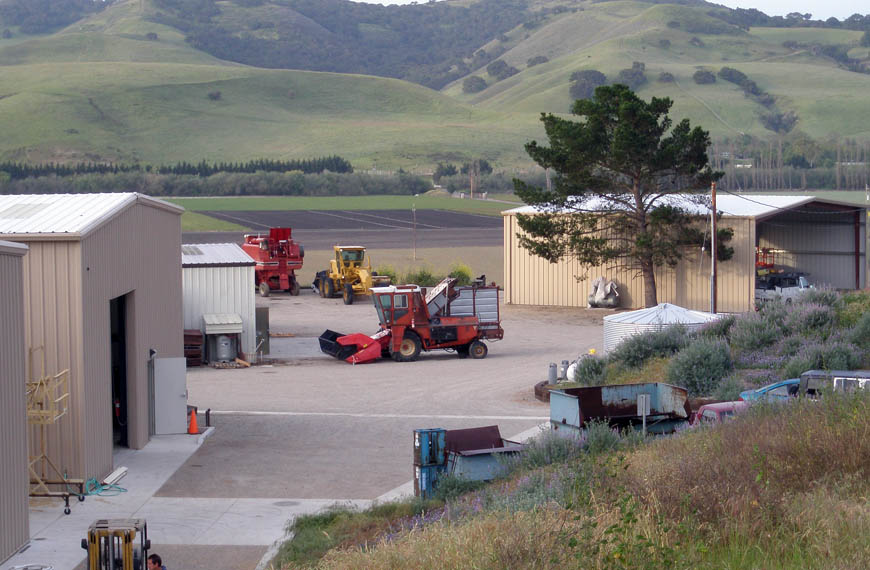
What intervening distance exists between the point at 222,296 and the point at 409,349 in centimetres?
533

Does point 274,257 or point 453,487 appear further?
point 274,257

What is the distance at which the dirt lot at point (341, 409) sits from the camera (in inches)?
608

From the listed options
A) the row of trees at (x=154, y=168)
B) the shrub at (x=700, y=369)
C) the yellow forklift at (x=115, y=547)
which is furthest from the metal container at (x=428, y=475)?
the row of trees at (x=154, y=168)

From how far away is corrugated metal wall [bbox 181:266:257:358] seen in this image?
27.3 m

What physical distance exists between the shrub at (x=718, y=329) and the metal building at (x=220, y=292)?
11.9 meters

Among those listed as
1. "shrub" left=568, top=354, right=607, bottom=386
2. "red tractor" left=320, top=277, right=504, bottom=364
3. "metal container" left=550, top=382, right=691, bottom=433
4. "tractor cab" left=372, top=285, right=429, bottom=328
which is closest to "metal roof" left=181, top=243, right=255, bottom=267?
"red tractor" left=320, top=277, right=504, bottom=364

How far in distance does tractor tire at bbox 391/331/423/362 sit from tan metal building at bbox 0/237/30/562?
1630cm

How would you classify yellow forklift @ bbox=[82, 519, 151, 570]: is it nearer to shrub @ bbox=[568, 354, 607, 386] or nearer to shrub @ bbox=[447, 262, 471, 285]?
shrub @ bbox=[568, 354, 607, 386]

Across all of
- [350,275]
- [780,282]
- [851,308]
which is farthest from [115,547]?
[780,282]

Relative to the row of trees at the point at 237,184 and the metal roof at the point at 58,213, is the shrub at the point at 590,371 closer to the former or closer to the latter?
the metal roof at the point at 58,213

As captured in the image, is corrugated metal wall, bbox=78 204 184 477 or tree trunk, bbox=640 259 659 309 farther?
tree trunk, bbox=640 259 659 309

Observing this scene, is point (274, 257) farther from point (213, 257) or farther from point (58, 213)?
point (58, 213)

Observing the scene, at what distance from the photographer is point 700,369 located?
18875 mm

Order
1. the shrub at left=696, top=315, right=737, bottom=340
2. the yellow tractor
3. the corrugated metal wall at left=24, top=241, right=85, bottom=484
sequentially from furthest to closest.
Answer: the yellow tractor
the shrub at left=696, top=315, right=737, bottom=340
the corrugated metal wall at left=24, top=241, right=85, bottom=484
